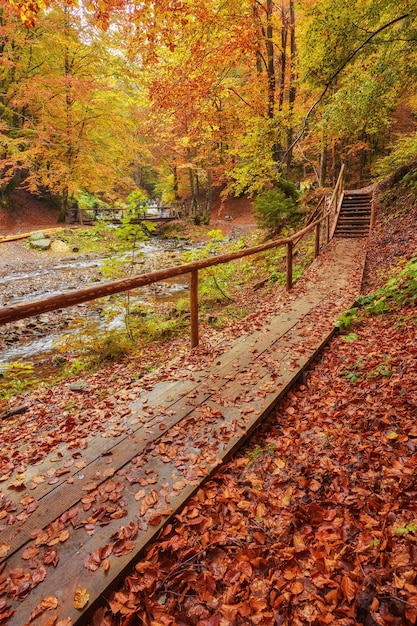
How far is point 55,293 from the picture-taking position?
9.69 metres

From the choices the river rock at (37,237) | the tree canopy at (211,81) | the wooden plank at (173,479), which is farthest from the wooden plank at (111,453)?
the river rock at (37,237)

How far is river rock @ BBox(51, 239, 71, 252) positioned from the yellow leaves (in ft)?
60.6

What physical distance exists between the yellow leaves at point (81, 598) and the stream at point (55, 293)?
4.39 metres

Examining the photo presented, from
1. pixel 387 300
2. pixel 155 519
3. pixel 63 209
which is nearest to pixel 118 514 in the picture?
pixel 155 519

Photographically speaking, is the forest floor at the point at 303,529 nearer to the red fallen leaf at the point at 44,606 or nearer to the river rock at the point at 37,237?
the red fallen leaf at the point at 44,606

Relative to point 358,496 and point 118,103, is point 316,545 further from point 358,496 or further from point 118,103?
point 118,103

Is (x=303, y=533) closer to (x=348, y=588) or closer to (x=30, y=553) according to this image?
(x=348, y=588)

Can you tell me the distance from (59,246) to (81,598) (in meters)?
18.9

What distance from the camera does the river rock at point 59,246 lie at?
17906 mm

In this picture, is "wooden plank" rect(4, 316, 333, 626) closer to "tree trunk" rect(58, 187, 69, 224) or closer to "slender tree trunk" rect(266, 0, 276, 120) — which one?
"slender tree trunk" rect(266, 0, 276, 120)

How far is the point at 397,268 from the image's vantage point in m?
7.57

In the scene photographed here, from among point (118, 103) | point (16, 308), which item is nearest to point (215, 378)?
point (16, 308)

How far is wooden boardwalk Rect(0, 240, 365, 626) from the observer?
5.88 ft

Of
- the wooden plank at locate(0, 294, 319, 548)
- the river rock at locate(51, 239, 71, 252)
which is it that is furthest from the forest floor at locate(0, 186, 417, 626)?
the river rock at locate(51, 239, 71, 252)
